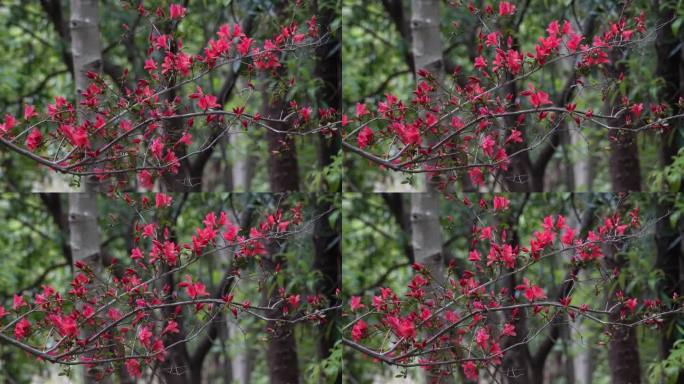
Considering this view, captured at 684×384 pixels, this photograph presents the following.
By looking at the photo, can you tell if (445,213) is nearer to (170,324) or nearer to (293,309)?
(293,309)

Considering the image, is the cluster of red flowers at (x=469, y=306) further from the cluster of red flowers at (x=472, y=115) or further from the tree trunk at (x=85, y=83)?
the tree trunk at (x=85, y=83)

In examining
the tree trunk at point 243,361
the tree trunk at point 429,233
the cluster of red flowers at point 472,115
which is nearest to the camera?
the cluster of red flowers at point 472,115

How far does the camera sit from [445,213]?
3.67m

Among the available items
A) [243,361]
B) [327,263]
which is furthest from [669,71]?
[243,361]

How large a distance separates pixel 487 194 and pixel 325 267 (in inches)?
27.2

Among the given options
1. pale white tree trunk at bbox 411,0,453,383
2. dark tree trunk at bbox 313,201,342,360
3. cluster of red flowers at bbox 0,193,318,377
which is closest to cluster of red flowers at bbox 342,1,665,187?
pale white tree trunk at bbox 411,0,453,383

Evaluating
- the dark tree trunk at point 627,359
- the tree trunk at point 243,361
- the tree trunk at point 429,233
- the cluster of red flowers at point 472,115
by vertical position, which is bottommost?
the dark tree trunk at point 627,359

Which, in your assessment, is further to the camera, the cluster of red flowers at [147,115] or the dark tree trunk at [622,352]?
the dark tree trunk at [622,352]

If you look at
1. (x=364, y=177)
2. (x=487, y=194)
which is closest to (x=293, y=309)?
(x=364, y=177)

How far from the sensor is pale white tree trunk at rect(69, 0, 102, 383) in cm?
368

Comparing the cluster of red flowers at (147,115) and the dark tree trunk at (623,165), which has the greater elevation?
the cluster of red flowers at (147,115)

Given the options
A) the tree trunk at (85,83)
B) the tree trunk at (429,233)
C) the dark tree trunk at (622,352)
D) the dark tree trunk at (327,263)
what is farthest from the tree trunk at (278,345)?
the dark tree trunk at (622,352)

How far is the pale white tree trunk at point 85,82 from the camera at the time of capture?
3682mm

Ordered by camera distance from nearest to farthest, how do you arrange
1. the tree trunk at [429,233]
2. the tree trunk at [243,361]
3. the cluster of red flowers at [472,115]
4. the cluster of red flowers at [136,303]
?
the cluster of red flowers at [136,303] → the cluster of red flowers at [472,115] → the tree trunk at [429,233] → the tree trunk at [243,361]
